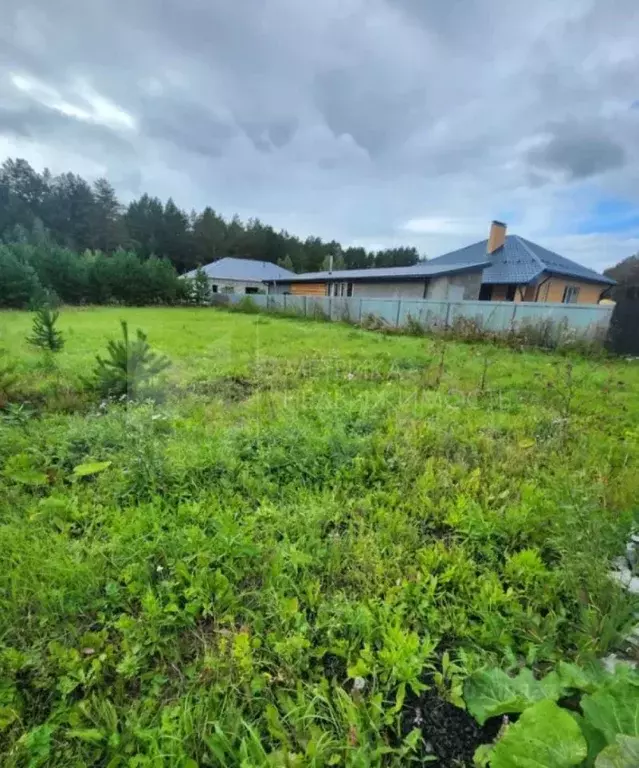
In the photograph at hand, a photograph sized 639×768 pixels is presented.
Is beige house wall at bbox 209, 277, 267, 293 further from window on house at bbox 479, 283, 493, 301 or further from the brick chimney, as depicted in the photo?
window on house at bbox 479, 283, 493, 301

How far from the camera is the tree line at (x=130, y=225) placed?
34.4m

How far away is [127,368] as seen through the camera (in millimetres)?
3820

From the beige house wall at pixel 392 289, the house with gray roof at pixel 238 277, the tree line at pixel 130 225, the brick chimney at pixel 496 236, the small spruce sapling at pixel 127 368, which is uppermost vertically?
the tree line at pixel 130 225

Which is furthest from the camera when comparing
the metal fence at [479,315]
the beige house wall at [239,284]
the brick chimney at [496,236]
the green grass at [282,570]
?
the beige house wall at [239,284]

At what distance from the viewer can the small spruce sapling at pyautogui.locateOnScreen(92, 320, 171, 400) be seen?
3.73m

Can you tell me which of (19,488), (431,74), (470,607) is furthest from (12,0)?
(470,607)

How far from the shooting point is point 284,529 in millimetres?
1961

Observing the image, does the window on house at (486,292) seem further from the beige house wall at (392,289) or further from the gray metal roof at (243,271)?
the gray metal roof at (243,271)

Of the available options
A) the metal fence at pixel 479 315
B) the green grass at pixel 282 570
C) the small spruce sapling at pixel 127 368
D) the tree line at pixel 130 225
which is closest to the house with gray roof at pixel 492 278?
the metal fence at pixel 479 315

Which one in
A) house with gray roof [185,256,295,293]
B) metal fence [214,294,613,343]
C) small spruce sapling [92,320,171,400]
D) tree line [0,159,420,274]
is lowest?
small spruce sapling [92,320,171,400]

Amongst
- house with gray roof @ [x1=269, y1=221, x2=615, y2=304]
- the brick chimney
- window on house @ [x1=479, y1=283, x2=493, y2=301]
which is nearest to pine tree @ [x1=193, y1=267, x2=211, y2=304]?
house with gray roof @ [x1=269, y1=221, x2=615, y2=304]

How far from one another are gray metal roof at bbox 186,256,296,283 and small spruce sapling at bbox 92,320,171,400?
25.9 m

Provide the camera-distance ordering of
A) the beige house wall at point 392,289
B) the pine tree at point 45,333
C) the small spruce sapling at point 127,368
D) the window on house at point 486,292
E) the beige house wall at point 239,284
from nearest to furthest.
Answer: the small spruce sapling at point 127,368 → the pine tree at point 45,333 → the beige house wall at point 392,289 → the window on house at point 486,292 → the beige house wall at point 239,284

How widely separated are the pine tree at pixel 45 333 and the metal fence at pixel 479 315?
898 centimetres
